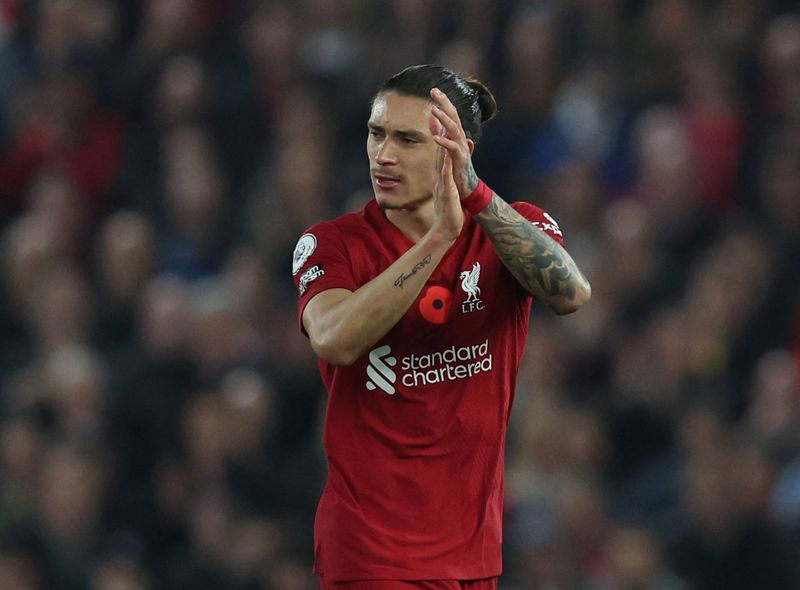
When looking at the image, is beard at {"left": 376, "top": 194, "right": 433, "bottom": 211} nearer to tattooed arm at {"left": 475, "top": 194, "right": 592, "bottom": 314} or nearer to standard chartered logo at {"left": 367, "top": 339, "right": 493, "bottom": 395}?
tattooed arm at {"left": 475, "top": 194, "right": 592, "bottom": 314}

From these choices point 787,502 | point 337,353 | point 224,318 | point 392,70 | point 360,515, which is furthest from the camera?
point 392,70

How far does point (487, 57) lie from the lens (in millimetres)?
8086

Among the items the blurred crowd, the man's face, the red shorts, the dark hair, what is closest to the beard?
the man's face

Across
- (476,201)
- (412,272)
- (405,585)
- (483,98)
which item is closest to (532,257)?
(476,201)

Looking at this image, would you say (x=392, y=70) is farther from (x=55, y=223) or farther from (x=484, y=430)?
(x=484, y=430)

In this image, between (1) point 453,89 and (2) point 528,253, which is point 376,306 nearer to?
(2) point 528,253

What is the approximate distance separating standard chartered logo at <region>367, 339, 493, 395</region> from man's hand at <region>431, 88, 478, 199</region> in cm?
44

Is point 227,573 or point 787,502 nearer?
point 787,502

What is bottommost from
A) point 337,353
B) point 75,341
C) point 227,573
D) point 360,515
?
A: point 227,573

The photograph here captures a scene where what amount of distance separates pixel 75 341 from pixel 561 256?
4.88 m

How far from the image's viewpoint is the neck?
3977mm

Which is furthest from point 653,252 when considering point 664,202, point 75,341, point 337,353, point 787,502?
point 337,353

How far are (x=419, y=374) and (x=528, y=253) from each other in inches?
16.2

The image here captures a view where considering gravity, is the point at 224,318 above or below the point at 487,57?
below
